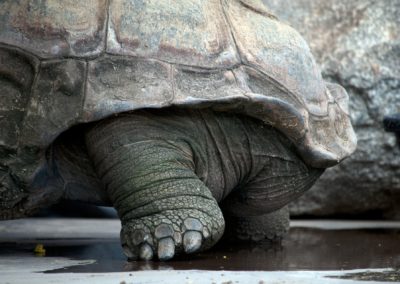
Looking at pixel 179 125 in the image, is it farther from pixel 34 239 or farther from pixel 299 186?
pixel 34 239

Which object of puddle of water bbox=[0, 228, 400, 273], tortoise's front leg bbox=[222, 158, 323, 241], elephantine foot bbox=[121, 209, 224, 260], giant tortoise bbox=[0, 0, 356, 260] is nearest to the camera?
puddle of water bbox=[0, 228, 400, 273]

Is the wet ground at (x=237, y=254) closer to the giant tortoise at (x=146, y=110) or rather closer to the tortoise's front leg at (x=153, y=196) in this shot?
the tortoise's front leg at (x=153, y=196)

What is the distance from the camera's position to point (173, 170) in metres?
4.13

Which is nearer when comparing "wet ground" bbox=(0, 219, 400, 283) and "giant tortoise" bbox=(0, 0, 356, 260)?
"wet ground" bbox=(0, 219, 400, 283)

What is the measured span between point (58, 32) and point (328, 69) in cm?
293

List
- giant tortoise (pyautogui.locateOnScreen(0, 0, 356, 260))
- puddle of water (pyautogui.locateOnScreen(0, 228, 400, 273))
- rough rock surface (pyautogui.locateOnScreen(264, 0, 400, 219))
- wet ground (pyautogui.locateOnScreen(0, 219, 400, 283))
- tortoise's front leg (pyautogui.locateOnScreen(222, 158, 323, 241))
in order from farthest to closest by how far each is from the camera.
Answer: rough rock surface (pyautogui.locateOnScreen(264, 0, 400, 219))
tortoise's front leg (pyautogui.locateOnScreen(222, 158, 323, 241))
giant tortoise (pyautogui.locateOnScreen(0, 0, 356, 260))
puddle of water (pyautogui.locateOnScreen(0, 228, 400, 273))
wet ground (pyautogui.locateOnScreen(0, 219, 400, 283))

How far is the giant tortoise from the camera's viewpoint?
410 centimetres

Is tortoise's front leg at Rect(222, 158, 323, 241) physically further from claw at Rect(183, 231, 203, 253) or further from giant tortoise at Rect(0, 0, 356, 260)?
claw at Rect(183, 231, 203, 253)

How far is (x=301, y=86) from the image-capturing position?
15.1 feet

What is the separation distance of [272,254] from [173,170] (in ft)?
2.34

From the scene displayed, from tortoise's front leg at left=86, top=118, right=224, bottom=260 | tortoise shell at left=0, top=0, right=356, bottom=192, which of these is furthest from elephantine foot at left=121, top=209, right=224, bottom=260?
tortoise shell at left=0, top=0, right=356, bottom=192

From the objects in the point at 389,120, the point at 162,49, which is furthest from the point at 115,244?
the point at 389,120

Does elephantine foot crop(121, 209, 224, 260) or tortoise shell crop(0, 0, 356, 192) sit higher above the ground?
tortoise shell crop(0, 0, 356, 192)

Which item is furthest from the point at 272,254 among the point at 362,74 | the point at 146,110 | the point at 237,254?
the point at 362,74
